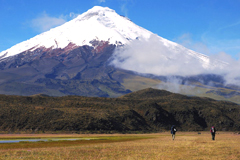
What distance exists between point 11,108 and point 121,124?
1439 inches

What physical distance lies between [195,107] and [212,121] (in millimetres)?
13474

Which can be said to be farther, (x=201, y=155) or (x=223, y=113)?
(x=223, y=113)

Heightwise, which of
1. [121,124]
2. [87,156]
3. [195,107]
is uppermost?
[195,107]

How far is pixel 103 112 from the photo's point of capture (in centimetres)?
11012

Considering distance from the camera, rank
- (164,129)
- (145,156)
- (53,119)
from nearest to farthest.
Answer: (145,156) → (53,119) → (164,129)

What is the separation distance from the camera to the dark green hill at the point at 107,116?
9275 cm

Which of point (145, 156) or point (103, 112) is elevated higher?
point (103, 112)

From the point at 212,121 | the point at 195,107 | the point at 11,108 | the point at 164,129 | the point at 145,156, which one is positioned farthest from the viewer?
the point at 195,107

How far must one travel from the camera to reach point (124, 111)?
379 feet

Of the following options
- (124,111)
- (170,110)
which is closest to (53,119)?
(124,111)

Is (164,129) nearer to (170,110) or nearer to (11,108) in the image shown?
(170,110)

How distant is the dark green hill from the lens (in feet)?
304

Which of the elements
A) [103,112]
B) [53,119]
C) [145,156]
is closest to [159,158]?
→ [145,156]

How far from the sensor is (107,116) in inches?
4094
